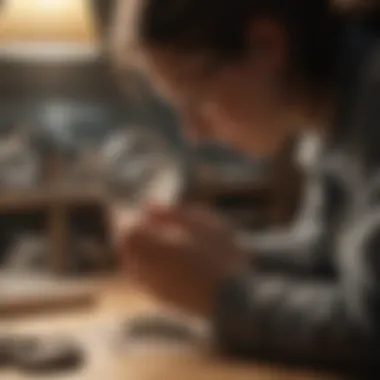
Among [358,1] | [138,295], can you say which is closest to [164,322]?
[138,295]

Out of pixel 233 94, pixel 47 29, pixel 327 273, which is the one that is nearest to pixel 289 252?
pixel 327 273

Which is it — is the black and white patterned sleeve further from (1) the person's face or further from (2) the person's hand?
(1) the person's face

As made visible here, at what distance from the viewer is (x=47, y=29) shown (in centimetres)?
87

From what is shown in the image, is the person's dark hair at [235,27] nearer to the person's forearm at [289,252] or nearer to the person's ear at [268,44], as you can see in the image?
the person's ear at [268,44]

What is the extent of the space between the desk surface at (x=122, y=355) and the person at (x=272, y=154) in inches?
0.8

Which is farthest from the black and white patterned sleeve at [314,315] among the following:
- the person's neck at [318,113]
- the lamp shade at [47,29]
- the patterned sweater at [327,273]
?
the lamp shade at [47,29]

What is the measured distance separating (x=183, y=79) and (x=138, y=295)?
8.2 inches

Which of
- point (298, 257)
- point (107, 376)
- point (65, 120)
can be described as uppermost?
point (65, 120)

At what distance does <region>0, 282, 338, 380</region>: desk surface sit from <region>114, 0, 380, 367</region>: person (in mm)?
19

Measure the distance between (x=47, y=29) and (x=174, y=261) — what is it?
25 centimetres

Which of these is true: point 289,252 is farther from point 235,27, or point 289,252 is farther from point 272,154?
point 235,27

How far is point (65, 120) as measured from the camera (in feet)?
2.90

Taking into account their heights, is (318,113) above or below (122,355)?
above

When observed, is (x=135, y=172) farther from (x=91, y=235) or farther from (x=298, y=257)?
(x=298, y=257)
